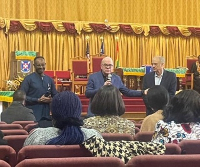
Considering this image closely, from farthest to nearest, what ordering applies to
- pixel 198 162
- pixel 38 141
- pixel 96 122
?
1. pixel 96 122
2. pixel 38 141
3. pixel 198 162

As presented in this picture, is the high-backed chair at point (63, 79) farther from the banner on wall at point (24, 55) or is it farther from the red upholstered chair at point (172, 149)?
the red upholstered chair at point (172, 149)

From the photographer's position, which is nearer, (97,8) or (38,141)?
(38,141)

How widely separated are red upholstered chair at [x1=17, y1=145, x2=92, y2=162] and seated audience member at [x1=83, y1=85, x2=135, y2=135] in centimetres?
126

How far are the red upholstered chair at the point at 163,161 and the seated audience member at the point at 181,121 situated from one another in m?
0.99

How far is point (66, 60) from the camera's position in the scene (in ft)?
42.2

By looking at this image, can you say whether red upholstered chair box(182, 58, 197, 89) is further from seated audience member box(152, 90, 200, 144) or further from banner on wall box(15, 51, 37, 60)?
seated audience member box(152, 90, 200, 144)

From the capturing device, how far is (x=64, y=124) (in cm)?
244

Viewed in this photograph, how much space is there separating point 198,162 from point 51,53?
11119mm

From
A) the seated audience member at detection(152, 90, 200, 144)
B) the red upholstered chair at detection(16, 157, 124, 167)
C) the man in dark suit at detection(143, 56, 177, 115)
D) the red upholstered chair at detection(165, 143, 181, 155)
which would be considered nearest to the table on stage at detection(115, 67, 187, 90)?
the man in dark suit at detection(143, 56, 177, 115)

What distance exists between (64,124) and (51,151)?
36 centimetres

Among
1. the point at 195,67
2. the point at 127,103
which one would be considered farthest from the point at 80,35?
the point at 127,103

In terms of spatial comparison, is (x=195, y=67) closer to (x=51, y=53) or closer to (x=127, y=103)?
(x=127, y=103)

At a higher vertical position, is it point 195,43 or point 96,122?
point 195,43

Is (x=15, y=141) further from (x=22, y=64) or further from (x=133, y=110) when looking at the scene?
(x=22, y=64)
